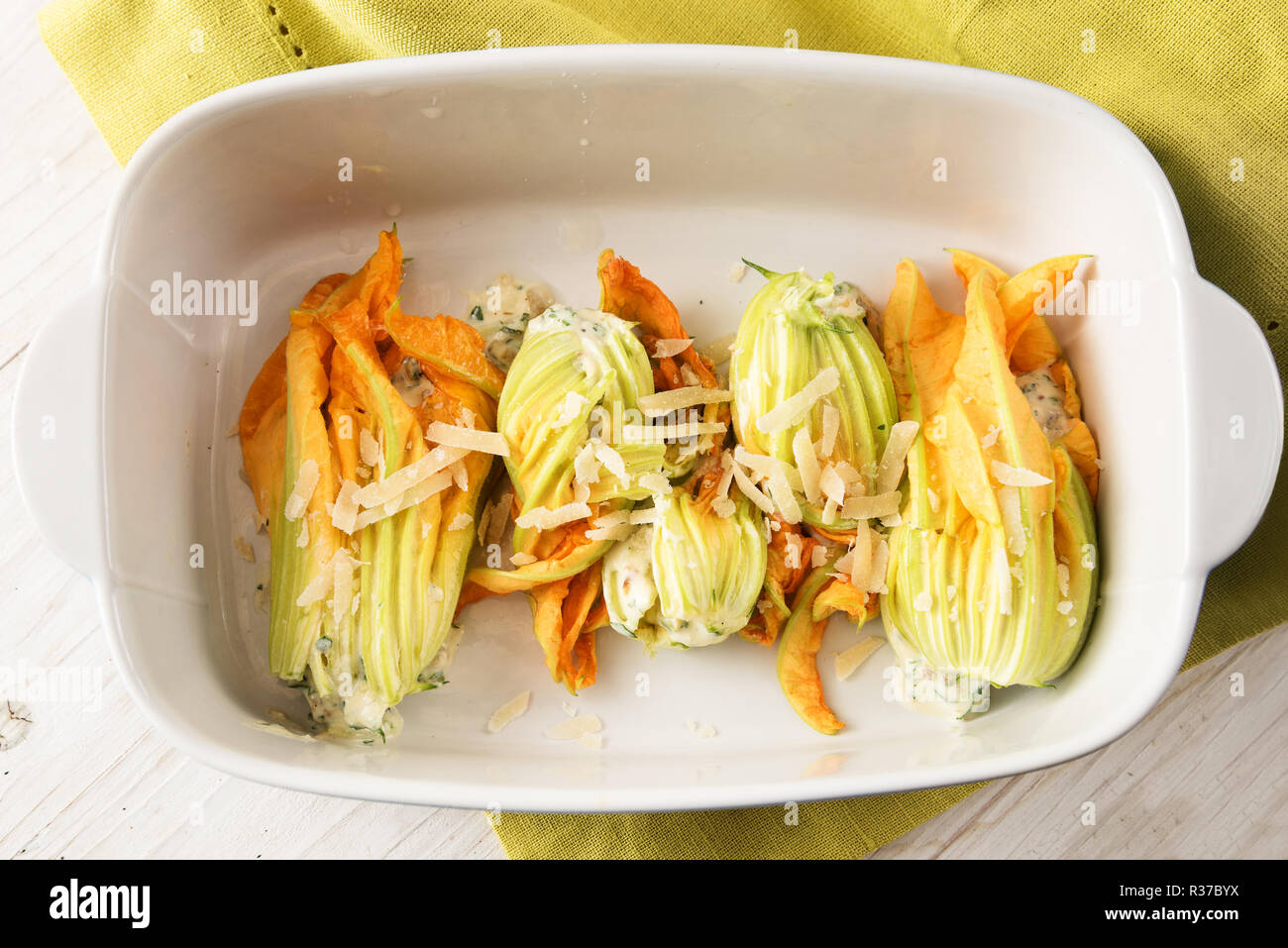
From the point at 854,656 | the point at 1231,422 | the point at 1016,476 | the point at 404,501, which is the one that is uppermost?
the point at 1231,422

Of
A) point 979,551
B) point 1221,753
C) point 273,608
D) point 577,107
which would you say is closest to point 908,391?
point 979,551

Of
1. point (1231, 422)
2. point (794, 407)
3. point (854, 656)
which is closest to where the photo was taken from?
point (1231, 422)

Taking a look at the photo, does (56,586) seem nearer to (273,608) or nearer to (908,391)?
(273,608)

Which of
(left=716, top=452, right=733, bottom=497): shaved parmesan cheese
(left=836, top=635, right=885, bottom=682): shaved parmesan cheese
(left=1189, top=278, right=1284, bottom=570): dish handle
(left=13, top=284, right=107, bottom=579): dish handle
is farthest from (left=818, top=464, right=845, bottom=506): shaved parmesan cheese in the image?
(left=13, top=284, right=107, bottom=579): dish handle

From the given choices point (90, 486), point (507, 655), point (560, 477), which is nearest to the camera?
point (90, 486)

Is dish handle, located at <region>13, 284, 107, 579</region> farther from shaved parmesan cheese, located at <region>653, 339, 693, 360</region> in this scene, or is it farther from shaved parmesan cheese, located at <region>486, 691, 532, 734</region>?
shaved parmesan cheese, located at <region>653, 339, 693, 360</region>

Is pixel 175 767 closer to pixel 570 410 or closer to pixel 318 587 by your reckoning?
pixel 318 587

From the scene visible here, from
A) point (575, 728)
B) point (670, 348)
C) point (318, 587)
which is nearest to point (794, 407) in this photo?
point (670, 348)
